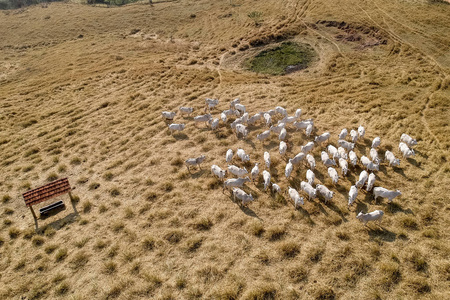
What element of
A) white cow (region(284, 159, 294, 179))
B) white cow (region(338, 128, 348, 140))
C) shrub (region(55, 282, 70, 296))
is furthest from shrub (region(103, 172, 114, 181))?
white cow (region(338, 128, 348, 140))

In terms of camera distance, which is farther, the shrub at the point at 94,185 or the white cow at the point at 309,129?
the white cow at the point at 309,129

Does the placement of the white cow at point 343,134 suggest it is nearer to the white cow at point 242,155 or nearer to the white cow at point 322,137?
the white cow at point 322,137

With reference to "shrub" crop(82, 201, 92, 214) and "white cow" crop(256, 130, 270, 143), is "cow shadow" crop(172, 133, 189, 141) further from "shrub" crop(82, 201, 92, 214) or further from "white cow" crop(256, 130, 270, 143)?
"shrub" crop(82, 201, 92, 214)

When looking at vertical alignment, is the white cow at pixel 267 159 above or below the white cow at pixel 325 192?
above

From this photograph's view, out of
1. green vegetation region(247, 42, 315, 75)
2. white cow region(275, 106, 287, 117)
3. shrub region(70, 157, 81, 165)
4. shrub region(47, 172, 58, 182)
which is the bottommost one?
shrub region(47, 172, 58, 182)

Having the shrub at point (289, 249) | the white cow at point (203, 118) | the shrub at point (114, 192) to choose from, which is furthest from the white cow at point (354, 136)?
the shrub at point (114, 192)

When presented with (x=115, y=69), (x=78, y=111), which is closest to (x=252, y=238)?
(x=78, y=111)
